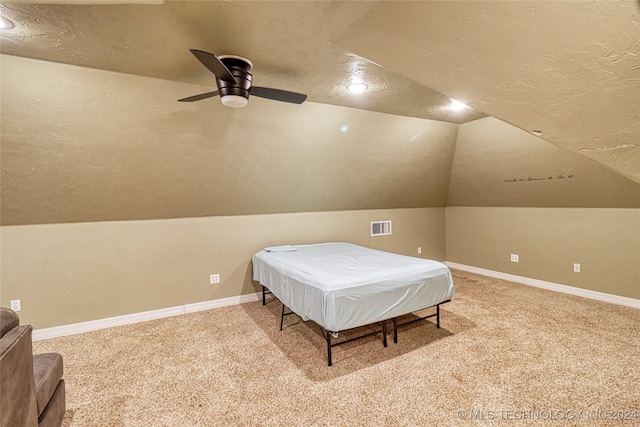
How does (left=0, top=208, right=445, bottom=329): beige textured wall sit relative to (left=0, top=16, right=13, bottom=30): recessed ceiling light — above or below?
below

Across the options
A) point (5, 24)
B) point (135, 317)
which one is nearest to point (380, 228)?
point (135, 317)

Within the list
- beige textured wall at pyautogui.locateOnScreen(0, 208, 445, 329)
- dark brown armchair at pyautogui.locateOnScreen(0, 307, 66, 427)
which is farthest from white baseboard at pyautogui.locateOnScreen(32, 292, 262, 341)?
dark brown armchair at pyautogui.locateOnScreen(0, 307, 66, 427)

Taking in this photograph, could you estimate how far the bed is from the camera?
212cm

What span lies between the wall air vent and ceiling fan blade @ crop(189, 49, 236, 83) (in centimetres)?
350

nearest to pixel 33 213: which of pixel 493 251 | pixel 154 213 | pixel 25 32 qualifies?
pixel 154 213

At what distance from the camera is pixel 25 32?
1.72 m

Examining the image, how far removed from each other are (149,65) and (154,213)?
5.70 ft

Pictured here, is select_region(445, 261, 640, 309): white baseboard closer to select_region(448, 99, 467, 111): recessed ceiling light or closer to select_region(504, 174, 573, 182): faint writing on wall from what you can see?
select_region(504, 174, 573, 182): faint writing on wall

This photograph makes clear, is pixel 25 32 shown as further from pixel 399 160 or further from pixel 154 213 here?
pixel 399 160

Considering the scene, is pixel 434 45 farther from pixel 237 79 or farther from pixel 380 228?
pixel 380 228

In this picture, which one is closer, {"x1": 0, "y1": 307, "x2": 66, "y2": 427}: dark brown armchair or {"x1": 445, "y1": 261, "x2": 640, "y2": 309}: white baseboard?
{"x1": 0, "y1": 307, "x2": 66, "y2": 427}: dark brown armchair

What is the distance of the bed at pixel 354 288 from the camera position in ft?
6.95

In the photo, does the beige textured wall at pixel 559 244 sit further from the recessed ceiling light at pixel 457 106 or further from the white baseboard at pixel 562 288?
the recessed ceiling light at pixel 457 106

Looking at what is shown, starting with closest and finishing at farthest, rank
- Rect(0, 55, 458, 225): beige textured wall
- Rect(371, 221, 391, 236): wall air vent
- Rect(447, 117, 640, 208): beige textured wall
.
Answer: Rect(0, 55, 458, 225): beige textured wall < Rect(447, 117, 640, 208): beige textured wall < Rect(371, 221, 391, 236): wall air vent
